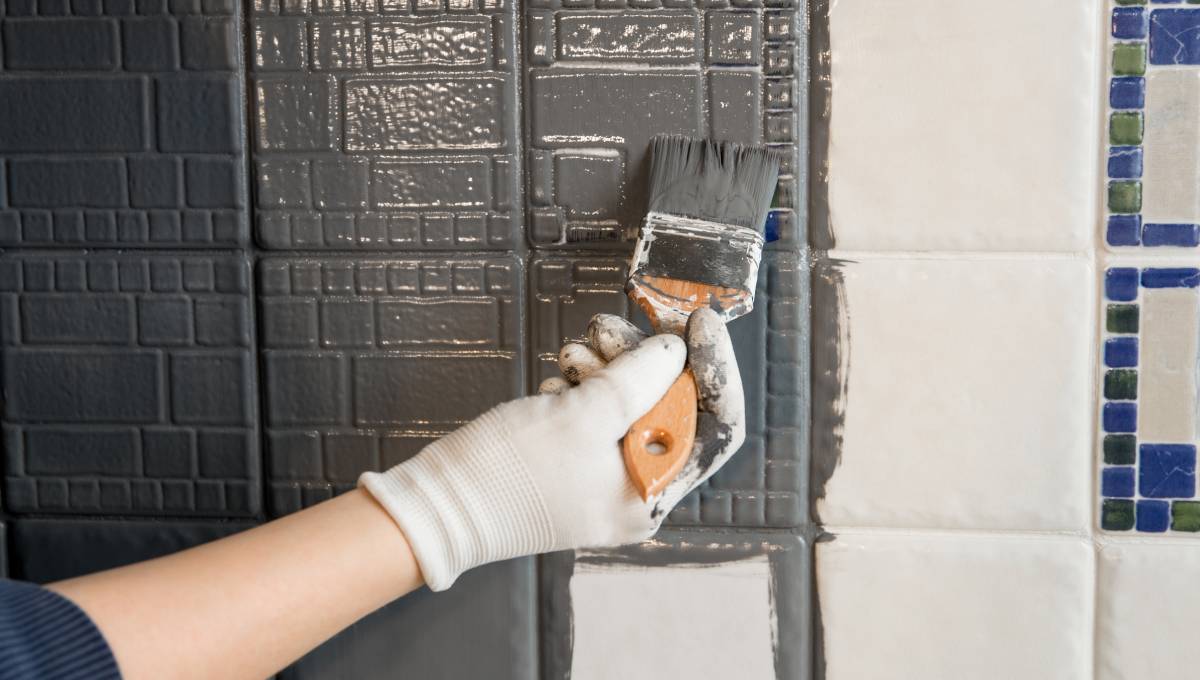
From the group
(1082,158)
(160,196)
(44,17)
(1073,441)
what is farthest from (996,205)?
(44,17)

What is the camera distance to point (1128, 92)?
800mm

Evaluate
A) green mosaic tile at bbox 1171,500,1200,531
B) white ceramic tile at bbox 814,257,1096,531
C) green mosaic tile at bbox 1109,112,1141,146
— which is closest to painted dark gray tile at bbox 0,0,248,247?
white ceramic tile at bbox 814,257,1096,531

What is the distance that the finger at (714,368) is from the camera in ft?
2.41

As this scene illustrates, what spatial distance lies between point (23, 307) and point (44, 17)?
29 centimetres

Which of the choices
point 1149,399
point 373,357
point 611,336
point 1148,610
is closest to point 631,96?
point 611,336

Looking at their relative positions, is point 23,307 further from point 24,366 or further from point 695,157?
point 695,157

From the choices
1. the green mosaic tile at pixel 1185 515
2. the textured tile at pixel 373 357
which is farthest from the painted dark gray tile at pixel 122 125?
the green mosaic tile at pixel 1185 515

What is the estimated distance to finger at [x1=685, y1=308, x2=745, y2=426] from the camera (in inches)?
28.9

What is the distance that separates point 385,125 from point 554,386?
1.01 feet

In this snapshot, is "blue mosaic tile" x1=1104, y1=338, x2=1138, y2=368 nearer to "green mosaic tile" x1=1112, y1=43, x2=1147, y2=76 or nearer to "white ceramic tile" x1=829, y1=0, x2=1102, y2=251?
"white ceramic tile" x1=829, y1=0, x2=1102, y2=251

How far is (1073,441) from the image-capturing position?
819mm

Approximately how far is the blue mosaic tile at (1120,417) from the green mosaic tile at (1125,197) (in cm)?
18

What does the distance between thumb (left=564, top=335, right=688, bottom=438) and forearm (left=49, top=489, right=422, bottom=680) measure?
0.59 feet

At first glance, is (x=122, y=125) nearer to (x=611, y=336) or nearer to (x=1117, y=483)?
(x=611, y=336)
